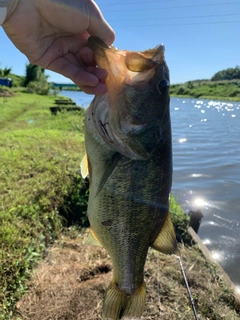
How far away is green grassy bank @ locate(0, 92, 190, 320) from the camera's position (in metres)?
3.65

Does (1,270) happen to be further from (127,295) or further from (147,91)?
(147,91)

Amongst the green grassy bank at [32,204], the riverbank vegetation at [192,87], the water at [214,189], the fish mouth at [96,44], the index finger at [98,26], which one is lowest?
the water at [214,189]

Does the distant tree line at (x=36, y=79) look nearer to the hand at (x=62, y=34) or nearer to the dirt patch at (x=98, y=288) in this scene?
the dirt patch at (x=98, y=288)

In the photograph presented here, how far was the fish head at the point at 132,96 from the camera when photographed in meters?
2.05

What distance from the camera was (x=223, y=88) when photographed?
87688 millimetres

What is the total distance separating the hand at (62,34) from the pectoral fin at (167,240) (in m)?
→ 1.00

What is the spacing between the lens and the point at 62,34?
2.42 meters

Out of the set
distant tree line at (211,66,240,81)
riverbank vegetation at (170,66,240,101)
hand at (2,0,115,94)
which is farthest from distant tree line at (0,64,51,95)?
distant tree line at (211,66,240,81)

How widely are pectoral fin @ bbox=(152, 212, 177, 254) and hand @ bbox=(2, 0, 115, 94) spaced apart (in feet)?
3.28

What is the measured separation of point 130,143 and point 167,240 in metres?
Result: 0.73

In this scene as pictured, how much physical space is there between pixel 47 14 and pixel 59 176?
3847mm

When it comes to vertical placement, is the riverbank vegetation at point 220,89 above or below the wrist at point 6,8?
above

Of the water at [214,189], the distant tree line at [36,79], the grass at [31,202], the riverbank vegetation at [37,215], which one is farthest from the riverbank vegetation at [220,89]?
the riverbank vegetation at [37,215]

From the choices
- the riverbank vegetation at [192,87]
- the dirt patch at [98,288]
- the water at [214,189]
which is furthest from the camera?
the riverbank vegetation at [192,87]
